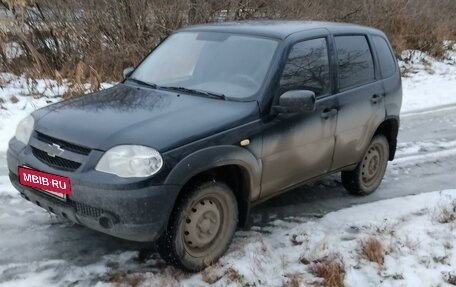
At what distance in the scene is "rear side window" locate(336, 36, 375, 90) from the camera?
16.2 ft

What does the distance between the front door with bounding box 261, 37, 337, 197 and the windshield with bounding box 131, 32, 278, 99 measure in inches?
9.3

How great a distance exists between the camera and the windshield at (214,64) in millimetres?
4277

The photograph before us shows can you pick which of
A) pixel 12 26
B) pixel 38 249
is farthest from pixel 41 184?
pixel 12 26

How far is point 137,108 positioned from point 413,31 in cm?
1285

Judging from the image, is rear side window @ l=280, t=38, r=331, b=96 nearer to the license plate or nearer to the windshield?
the windshield

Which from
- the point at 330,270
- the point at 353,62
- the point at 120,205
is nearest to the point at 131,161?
the point at 120,205

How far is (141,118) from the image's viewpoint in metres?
3.76

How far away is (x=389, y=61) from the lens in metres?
5.66

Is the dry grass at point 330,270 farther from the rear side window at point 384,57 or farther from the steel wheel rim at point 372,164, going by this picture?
the rear side window at point 384,57

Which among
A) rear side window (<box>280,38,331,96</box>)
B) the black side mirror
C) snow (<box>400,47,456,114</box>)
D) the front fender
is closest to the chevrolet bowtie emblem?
the front fender

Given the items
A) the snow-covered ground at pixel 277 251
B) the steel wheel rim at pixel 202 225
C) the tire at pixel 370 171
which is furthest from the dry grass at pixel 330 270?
the tire at pixel 370 171

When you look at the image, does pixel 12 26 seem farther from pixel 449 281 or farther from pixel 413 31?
pixel 413 31

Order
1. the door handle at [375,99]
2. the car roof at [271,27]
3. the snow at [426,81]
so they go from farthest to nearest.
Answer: the snow at [426,81]
the door handle at [375,99]
the car roof at [271,27]

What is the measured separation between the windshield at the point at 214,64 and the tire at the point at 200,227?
0.85 metres
